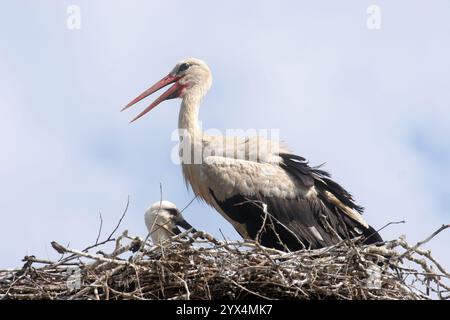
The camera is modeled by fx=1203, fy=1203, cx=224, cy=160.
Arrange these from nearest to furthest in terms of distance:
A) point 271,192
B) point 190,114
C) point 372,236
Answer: point 372,236, point 271,192, point 190,114

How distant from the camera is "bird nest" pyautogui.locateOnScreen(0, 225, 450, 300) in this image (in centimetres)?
725

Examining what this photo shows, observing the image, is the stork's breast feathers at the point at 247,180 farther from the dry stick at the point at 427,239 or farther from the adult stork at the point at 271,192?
the dry stick at the point at 427,239

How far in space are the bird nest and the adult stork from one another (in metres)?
1.54

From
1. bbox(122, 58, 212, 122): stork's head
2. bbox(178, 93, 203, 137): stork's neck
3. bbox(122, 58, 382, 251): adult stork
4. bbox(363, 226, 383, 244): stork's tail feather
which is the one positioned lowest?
bbox(363, 226, 383, 244): stork's tail feather

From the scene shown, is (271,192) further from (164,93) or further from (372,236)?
(164,93)

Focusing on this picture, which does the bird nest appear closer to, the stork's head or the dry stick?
the dry stick

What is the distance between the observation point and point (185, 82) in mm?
10242

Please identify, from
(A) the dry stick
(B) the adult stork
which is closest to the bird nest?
(A) the dry stick

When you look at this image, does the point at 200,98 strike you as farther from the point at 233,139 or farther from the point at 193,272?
the point at 193,272

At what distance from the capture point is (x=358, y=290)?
7.30 meters

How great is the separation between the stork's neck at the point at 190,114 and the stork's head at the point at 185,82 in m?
0.03

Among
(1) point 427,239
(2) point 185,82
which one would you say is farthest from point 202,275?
(2) point 185,82

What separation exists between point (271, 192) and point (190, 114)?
44.1 inches

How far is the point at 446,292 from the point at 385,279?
378 mm
